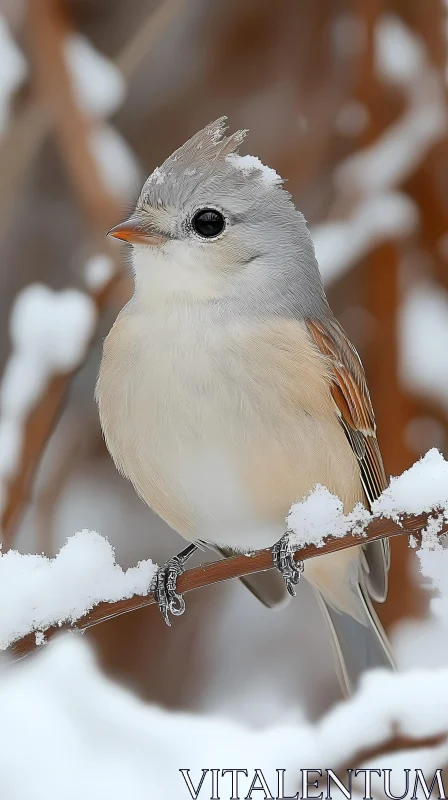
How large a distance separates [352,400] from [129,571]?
0.59 metres

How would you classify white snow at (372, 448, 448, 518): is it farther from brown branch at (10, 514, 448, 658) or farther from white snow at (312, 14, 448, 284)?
white snow at (312, 14, 448, 284)

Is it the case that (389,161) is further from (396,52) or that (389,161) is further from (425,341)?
(425,341)

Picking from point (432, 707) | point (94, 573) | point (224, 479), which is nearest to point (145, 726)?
point (432, 707)

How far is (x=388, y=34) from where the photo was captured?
8.43ft

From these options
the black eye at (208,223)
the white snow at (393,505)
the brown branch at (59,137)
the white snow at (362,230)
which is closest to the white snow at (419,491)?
the white snow at (393,505)

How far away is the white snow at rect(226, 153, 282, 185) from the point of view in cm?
157

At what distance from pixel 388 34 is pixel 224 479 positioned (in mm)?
1667

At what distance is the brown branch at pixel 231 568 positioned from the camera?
3.42 feet

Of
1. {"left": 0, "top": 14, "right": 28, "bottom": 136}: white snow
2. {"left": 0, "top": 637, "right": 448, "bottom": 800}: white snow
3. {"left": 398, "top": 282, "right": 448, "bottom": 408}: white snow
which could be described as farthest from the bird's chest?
{"left": 0, "top": 14, "right": 28, "bottom": 136}: white snow

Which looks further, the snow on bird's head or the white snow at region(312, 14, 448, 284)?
the white snow at region(312, 14, 448, 284)

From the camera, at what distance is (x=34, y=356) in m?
2.06

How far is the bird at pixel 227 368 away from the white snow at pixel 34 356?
1.37ft

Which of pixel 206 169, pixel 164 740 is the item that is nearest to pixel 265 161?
pixel 206 169

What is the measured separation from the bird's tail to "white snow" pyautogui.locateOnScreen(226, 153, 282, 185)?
89 cm
